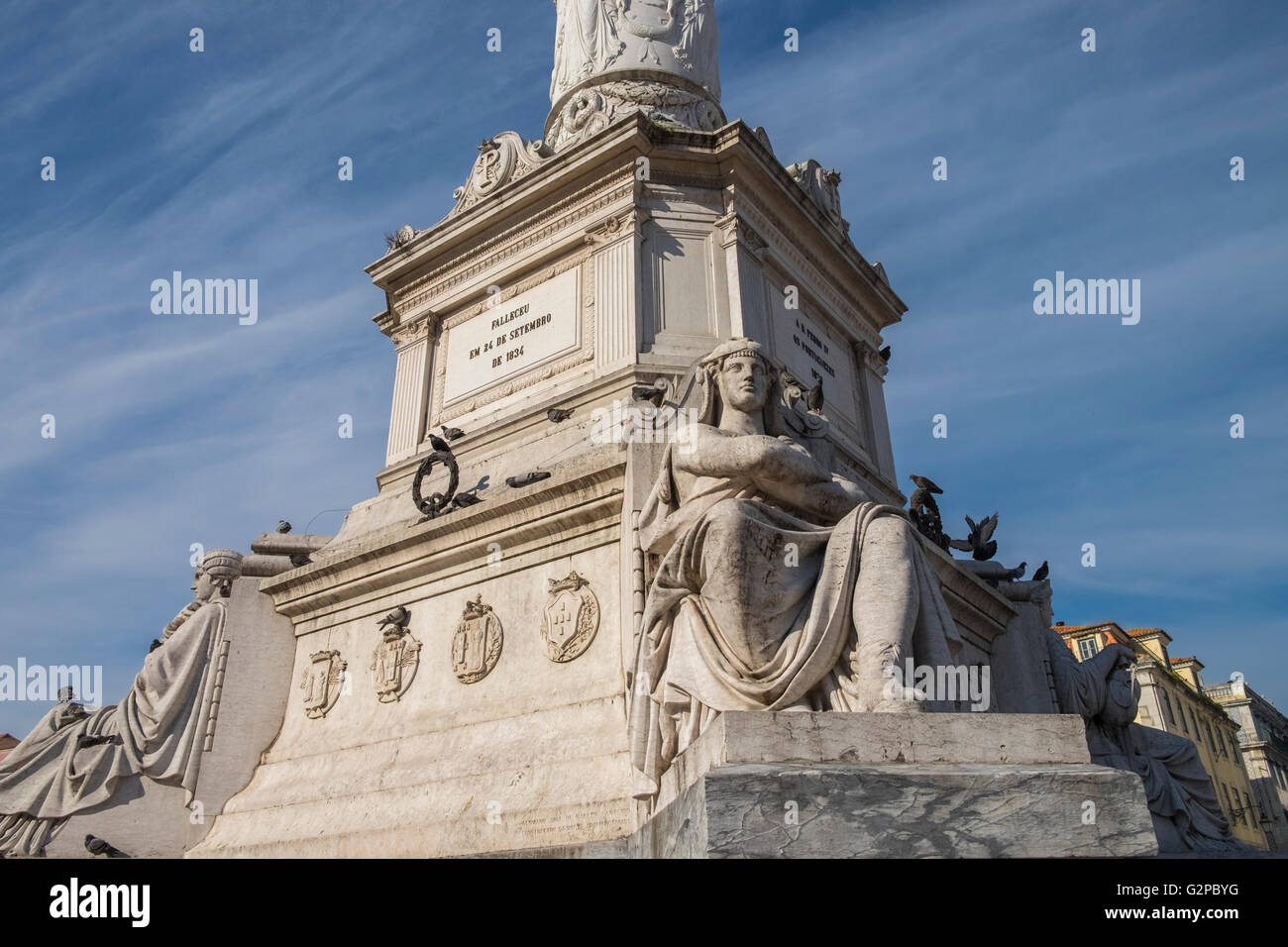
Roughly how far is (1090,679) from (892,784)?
793 centimetres

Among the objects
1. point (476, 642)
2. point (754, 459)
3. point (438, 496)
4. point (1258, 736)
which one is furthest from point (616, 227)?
point (1258, 736)

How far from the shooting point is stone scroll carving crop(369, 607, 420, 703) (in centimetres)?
932

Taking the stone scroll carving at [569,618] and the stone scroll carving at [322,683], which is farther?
the stone scroll carving at [322,683]

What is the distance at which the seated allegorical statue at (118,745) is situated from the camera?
933 centimetres

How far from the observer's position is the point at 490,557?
30.3 feet

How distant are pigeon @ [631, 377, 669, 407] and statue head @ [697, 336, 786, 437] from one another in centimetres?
169

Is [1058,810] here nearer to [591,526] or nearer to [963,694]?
[963,694]

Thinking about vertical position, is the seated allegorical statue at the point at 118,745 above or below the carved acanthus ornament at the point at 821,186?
below

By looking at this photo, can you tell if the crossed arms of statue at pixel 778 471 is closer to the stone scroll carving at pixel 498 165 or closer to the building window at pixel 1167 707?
the stone scroll carving at pixel 498 165

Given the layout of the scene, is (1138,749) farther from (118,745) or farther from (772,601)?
(118,745)

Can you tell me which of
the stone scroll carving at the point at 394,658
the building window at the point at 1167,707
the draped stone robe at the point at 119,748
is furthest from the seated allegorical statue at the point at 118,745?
the building window at the point at 1167,707

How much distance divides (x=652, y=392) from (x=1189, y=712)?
1872 inches
